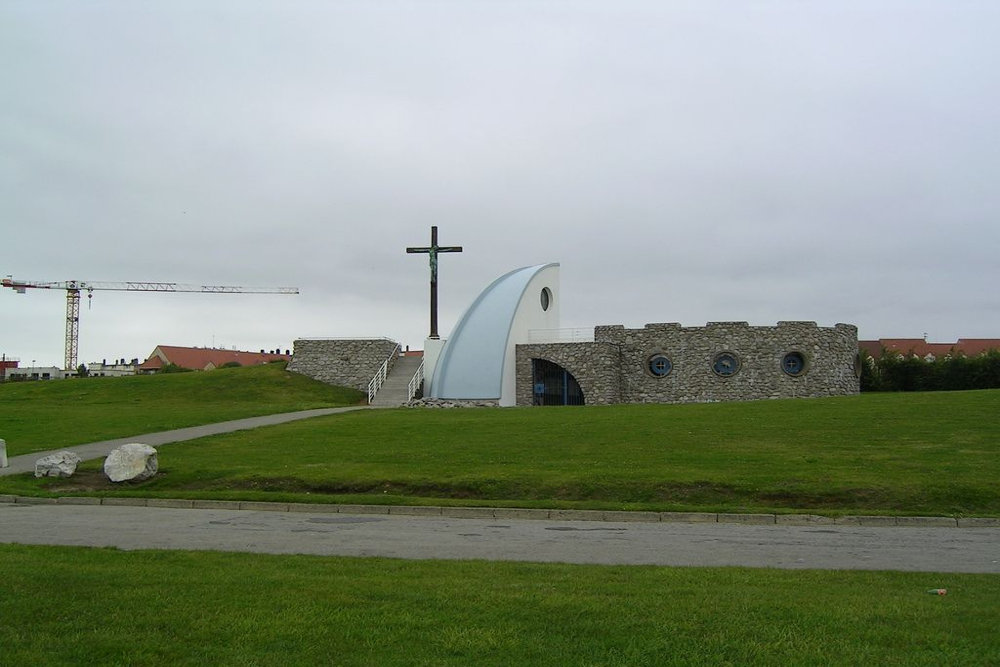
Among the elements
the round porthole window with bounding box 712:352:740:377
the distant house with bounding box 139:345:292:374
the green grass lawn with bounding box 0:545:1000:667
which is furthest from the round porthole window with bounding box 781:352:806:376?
the distant house with bounding box 139:345:292:374

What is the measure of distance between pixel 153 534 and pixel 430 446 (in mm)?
9189

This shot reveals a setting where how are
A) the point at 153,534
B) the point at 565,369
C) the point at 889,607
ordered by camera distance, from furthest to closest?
1. the point at 565,369
2. the point at 153,534
3. the point at 889,607

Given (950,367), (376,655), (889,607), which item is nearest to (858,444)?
(889,607)

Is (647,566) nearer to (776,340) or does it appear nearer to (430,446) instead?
(430,446)

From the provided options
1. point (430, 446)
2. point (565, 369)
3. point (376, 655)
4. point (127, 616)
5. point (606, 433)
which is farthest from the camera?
point (565, 369)

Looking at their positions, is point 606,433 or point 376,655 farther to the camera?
point 606,433

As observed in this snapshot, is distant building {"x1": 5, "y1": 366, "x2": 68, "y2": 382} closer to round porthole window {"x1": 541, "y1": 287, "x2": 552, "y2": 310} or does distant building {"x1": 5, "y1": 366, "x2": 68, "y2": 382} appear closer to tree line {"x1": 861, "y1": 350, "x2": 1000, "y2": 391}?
round porthole window {"x1": 541, "y1": 287, "x2": 552, "y2": 310}

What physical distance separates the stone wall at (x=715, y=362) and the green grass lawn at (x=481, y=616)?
2921cm

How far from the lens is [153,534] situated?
10.2 meters

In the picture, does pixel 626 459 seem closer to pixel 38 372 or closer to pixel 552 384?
pixel 552 384

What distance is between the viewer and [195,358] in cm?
8962

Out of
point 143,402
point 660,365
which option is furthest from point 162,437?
point 660,365

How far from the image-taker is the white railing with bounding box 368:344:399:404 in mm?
38188

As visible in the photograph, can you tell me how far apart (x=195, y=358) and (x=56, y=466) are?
7732cm
